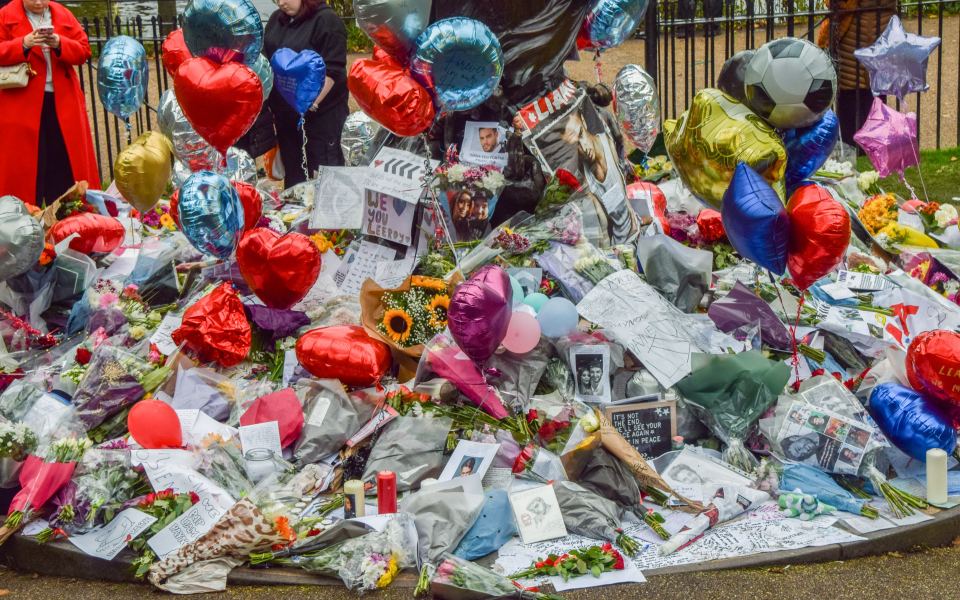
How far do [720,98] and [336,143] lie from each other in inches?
135

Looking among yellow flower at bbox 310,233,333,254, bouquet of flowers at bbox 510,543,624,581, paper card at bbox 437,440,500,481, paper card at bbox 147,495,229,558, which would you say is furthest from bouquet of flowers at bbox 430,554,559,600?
yellow flower at bbox 310,233,333,254

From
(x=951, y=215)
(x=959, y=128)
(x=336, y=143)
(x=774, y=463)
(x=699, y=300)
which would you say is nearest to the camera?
(x=774, y=463)

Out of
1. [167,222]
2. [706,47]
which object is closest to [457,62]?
[167,222]

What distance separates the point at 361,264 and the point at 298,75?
1.55m

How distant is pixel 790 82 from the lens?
4875 mm

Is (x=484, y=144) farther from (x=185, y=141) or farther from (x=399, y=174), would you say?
(x=185, y=141)

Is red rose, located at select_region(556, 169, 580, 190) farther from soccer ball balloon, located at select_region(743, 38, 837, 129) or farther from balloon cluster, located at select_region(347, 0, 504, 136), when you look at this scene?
soccer ball balloon, located at select_region(743, 38, 837, 129)

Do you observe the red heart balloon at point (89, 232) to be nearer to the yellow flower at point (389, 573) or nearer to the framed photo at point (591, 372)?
the framed photo at point (591, 372)

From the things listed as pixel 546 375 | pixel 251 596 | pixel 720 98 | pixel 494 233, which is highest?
pixel 720 98

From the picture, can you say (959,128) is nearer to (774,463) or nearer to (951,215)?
(951,215)

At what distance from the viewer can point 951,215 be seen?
23.2 feet

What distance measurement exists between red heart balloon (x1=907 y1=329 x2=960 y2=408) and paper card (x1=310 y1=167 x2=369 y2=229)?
2747 millimetres

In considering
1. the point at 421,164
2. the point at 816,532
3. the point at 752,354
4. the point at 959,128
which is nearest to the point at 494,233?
the point at 421,164

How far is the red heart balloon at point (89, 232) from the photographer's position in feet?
20.7
